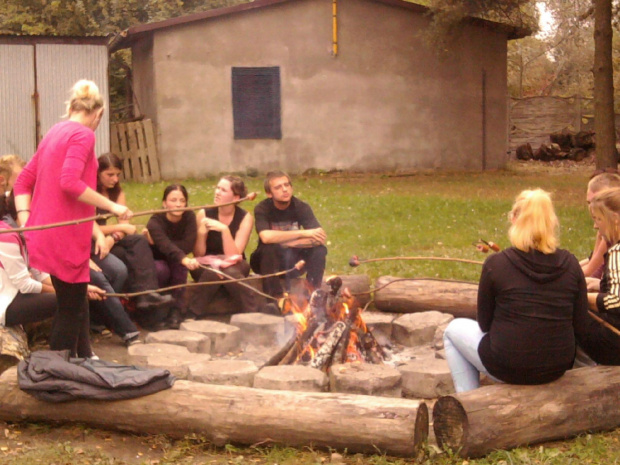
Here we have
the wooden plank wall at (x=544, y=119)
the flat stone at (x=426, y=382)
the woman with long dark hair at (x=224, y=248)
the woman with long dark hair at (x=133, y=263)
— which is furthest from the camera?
the wooden plank wall at (x=544, y=119)

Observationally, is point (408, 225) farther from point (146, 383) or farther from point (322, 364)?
point (146, 383)

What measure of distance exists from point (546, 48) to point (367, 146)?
2545cm

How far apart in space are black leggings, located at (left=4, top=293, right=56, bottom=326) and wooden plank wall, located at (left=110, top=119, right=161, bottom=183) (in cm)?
1306

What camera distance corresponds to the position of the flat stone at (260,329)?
6.87m

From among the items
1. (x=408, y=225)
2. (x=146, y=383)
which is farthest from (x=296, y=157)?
(x=146, y=383)

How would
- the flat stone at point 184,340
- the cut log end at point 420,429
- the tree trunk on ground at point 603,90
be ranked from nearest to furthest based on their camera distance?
1. the cut log end at point 420,429
2. the flat stone at point 184,340
3. the tree trunk on ground at point 603,90

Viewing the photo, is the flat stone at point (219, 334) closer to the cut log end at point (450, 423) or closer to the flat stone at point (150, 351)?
the flat stone at point (150, 351)

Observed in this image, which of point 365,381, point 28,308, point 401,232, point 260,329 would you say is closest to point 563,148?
point 401,232

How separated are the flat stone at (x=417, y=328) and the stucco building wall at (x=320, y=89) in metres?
12.5

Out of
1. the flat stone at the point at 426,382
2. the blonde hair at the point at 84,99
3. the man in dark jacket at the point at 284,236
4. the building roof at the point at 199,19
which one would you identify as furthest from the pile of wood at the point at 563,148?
the blonde hair at the point at 84,99

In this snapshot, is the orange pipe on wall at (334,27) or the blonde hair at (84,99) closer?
the blonde hair at (84,99)

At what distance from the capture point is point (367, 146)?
65.1 ft

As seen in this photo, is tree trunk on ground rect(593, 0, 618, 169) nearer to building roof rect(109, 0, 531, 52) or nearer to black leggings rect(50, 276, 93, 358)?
building roof rect(109, 0, 531, 52)

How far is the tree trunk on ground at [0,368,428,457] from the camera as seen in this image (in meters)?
4.40
